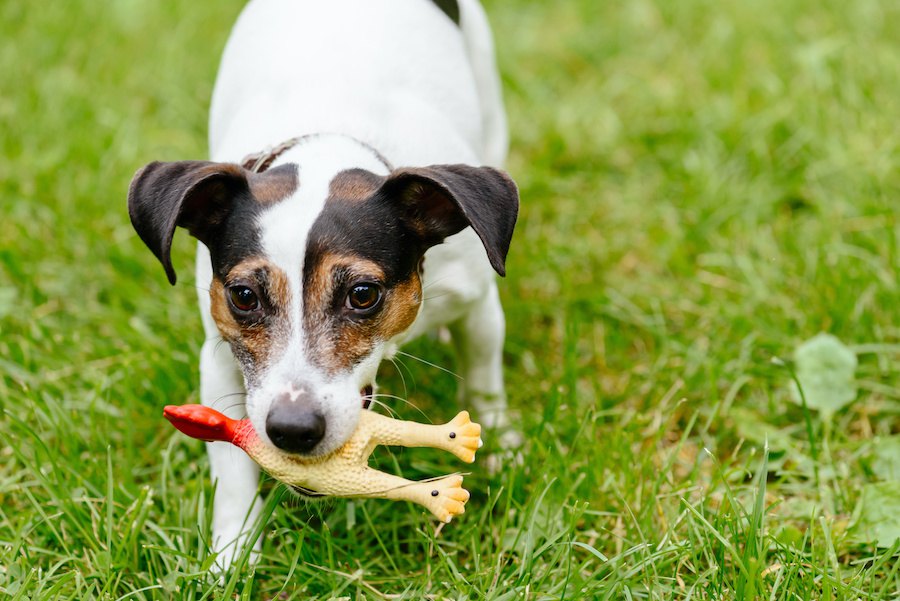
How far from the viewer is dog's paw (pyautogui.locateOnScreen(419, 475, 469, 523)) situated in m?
3.24

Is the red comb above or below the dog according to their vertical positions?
below

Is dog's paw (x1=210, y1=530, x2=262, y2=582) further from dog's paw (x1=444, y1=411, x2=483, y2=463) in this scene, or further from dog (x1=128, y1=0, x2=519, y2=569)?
dog's paw (x1=444, y1=411, x2=483, y2=463)

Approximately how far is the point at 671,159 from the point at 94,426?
12.9ft

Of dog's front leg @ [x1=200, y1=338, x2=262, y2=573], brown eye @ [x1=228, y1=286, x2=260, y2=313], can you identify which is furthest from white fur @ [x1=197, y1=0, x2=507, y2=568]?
brown eye @ [x1=228, y1=286, x2=260, y2=313]

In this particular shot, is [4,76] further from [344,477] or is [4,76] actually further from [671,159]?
[344,477]

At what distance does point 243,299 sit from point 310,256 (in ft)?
0.93

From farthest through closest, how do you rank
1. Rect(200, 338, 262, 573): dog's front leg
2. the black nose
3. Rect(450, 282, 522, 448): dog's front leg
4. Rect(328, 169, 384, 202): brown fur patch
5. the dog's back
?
Rect(450, 282, 522, 448): dog's front leg < the dog's back < Rect(200, 338, 262, 573): dog's front leg < Rect(328, 169, 384, 202): brown fur patch < the black nose

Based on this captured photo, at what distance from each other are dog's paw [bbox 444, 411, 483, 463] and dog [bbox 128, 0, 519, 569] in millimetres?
302

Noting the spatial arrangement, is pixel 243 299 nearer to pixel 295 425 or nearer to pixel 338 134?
pixel 295 425

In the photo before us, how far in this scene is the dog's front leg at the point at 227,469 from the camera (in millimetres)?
3883

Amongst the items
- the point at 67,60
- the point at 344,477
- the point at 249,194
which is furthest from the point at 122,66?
the point at 344,477

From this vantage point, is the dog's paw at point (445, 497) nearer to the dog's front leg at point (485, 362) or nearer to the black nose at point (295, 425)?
the black nose at point (295, 425)

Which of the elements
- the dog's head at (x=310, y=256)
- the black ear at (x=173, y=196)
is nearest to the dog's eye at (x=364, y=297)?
the dog's head at (x=310, y=256)

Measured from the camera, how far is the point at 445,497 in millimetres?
3248
